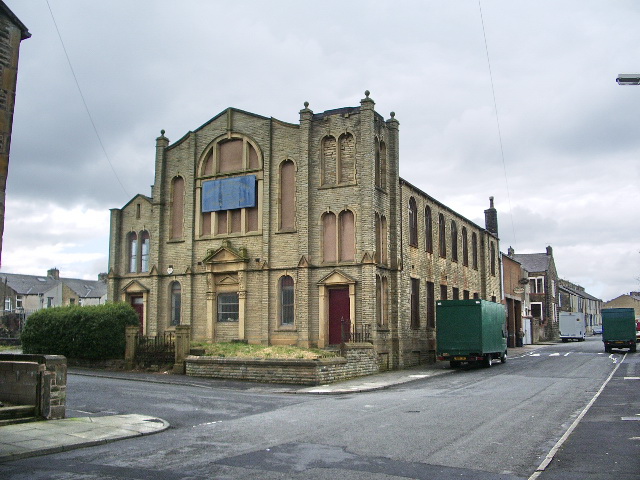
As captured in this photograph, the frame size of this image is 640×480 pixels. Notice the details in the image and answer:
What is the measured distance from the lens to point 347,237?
2719 cm

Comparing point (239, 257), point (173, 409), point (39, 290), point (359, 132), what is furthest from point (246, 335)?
point (39, 290)

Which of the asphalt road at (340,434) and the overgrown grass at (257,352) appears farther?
the overgrown grass at (257,352)

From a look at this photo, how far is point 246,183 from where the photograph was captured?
96.5 ft

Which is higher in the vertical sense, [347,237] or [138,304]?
[347,237]

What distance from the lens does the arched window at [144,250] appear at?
32156 mm

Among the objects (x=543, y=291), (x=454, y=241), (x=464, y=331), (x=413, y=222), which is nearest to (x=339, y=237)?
(x=413, y=222)

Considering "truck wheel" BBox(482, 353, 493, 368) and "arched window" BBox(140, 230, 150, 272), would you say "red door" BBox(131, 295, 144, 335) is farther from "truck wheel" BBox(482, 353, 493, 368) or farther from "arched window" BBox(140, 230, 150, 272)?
"truck wheel" BBox(482, 353, 493, 368)

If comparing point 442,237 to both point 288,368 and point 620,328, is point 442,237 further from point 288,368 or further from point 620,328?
point 288,368

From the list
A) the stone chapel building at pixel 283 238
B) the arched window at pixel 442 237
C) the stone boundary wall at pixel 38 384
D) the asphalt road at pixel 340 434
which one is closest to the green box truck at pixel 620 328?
the arched window at pixel 442 237

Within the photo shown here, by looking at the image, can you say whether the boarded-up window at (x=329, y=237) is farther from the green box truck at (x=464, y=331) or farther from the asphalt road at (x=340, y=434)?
the asphalt road at (x=340, y=434)

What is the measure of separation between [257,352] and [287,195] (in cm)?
806

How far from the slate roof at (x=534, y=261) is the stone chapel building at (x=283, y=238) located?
50.0 metres

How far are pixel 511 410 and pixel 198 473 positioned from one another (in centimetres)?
858

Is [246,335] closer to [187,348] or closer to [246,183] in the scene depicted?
[187,348]
